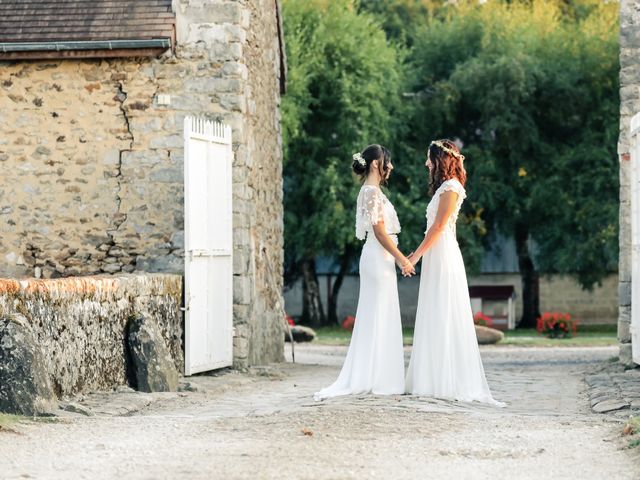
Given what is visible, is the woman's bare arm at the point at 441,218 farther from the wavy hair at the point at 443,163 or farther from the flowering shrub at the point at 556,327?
the flowering shrub at the point at 556,327

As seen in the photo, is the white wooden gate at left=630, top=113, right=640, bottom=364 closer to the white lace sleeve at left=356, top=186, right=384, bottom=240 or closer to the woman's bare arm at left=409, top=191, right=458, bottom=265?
the woman's bare arm at left=409, top=191, right=458, bottom=265

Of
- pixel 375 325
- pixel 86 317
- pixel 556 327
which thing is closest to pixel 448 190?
pixel 375 325

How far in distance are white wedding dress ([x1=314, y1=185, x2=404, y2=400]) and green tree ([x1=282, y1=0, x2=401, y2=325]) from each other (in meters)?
17.8

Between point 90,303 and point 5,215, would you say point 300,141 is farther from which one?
point 90,303

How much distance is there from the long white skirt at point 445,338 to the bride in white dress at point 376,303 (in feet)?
0.56

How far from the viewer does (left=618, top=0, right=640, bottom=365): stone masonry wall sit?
49.2 ft

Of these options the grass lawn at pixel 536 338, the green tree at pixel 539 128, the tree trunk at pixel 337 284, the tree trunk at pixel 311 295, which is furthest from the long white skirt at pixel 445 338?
the tree trunk at pixel 311 295

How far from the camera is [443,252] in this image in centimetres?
1136

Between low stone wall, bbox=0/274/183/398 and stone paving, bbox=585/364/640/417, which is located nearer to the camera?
low stone wall, bbox=0/274/183/398

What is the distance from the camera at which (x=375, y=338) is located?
11.3 m

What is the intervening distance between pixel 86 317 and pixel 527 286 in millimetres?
23821

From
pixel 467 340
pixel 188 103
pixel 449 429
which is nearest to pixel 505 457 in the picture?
pixel 449 429

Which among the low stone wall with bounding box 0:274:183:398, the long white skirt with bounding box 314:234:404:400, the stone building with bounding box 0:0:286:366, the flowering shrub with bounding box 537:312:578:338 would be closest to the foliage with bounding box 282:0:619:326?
the flowering shrub with bounding box 537:312:578:338

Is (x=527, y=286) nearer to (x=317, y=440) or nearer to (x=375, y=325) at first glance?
(x=375, y=325)
